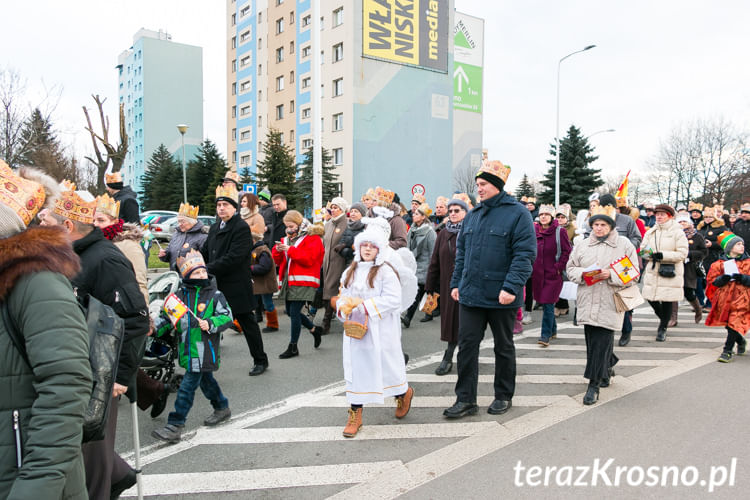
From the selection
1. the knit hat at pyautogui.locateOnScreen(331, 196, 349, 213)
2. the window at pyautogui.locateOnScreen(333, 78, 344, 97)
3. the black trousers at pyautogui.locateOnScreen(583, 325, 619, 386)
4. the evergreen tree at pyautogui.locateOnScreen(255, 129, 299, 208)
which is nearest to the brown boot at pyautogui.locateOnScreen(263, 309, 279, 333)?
the knit hat at pyautogui.locateOnScreen(331, 196, 349, 213)

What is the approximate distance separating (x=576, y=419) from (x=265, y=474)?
9.16 feet

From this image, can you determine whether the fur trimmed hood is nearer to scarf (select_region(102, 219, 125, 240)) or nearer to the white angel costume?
scarf (select_region(102, 219, 125, 240))

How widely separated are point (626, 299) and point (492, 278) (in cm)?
169

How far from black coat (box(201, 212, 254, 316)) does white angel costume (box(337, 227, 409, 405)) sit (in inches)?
68.5

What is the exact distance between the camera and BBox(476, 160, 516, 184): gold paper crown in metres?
4.91

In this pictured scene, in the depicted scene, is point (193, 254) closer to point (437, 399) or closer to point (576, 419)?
point (437, 399)

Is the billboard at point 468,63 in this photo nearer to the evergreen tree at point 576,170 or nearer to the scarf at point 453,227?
the evergreen tree at point 576,170

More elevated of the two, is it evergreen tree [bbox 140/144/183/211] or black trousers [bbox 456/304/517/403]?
evergreen tree [bbox 140/144/183/211]

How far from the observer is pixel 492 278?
4.76m

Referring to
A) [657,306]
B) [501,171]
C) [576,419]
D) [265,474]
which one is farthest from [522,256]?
[657,306]

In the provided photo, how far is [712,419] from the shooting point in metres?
4.75

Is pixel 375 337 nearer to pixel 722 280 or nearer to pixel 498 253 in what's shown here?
pixel 498 253

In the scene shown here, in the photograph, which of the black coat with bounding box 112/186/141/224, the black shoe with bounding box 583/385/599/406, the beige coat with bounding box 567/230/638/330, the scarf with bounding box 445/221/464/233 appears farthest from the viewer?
the black coat with bounding box 112/186/141/224

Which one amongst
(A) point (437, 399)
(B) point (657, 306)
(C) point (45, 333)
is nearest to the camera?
(C) point (45, 333)
